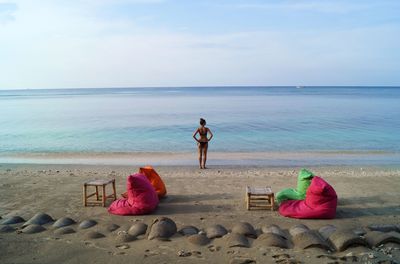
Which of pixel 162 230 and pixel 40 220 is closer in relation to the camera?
pixel 162 230

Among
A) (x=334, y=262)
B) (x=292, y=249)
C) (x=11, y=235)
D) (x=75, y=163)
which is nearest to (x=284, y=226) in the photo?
(x=292, y=249)

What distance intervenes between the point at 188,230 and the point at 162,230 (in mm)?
493

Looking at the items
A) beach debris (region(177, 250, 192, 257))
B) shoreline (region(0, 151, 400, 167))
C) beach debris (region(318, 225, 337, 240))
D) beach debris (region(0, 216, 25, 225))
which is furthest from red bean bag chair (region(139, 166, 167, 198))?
shoreline (region(0, 151, 400, 167))

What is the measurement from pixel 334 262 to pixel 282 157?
11.5 meters

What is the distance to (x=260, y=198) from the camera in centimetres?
825

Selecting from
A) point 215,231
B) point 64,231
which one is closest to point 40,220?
point 64,231

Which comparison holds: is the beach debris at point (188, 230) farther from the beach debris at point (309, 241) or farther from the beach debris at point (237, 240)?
the beach debris at point (309, 241)

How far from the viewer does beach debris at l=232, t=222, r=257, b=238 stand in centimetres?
602

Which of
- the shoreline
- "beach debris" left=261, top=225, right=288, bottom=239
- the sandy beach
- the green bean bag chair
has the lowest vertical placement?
the shoreline

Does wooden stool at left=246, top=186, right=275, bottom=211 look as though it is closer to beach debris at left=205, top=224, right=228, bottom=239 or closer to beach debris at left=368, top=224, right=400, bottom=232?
beach debris at left=205, top=224, right=228, bottom=239

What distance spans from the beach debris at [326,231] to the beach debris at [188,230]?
2.17 metres

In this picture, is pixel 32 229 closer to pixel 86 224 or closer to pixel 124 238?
pixel 86 224

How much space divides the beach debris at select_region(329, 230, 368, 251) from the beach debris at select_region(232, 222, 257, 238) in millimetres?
1282

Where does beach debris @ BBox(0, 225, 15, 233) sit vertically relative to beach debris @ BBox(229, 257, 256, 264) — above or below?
below
